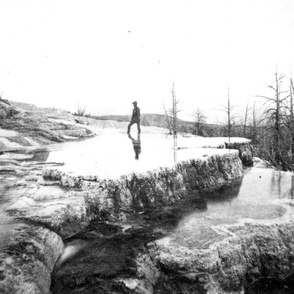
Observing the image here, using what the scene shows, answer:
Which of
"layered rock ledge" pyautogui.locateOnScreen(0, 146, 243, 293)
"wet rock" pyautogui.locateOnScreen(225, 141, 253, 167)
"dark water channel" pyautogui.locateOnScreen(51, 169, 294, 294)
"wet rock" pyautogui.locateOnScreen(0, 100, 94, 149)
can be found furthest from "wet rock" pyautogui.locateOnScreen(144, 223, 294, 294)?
"wet rock" pyautogui.locateOnScreen(0, 100, 94, 149)

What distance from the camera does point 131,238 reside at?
3.14 metres

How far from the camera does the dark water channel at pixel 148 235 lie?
2.43 m

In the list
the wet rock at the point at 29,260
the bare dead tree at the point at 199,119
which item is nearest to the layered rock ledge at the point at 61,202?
the wet rock at the point at 29,260

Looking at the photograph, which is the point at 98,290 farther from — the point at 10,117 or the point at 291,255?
the point at 10,117

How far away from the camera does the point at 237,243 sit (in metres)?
3.07

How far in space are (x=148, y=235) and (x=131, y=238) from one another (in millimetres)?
233

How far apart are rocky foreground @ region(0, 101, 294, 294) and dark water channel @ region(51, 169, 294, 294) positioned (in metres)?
0.01

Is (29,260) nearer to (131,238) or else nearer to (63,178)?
(131,238)

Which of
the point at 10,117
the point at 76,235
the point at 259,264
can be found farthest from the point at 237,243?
the point at 10,117

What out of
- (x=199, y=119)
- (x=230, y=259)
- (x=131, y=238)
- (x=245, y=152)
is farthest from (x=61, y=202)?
(x=199, y=119)

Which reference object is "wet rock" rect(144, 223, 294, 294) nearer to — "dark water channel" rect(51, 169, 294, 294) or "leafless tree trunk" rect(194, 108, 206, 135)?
"dark water channel" rect(51, 169, 294, 294)

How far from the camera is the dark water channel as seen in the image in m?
2.43

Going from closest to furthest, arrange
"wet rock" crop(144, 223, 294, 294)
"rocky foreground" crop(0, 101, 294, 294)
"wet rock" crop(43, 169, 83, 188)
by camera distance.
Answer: "rocky foreground" crop(0, 101, 294, 294) < "wet rock" crop(144, 223, 294, 294) < "wet rock" crop(43, 169, 83, 188)

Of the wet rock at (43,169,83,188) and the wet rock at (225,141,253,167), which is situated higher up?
the wet rock at (225,141,253,167)
